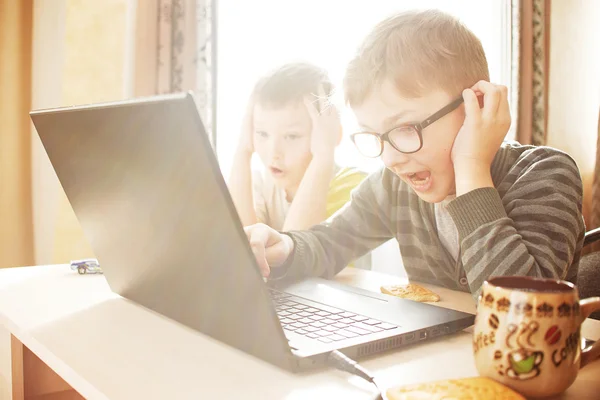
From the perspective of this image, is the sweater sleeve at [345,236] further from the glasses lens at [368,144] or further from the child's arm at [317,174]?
the child's arm at [317,174]

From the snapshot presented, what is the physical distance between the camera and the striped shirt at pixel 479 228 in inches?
32.8

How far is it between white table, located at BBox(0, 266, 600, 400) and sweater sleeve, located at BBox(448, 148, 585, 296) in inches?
4.1

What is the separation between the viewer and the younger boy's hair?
5.69ft

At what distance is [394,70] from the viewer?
0.97 m

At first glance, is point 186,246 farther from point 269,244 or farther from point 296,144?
point 296,144

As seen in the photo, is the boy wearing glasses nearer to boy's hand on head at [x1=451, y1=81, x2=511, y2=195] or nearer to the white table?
boy's hand on head at [x1=451, y1=81, x2=511, y2=195]

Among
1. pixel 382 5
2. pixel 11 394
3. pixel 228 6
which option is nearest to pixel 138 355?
pixel 11 394

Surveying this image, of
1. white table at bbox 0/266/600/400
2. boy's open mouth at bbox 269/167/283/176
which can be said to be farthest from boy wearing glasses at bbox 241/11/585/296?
boy's open mouth at bbox 269/167/283/176

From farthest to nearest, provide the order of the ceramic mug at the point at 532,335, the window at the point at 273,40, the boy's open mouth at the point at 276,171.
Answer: the window at the point at 273,40, the boy's open mouth at the point at 276,171, the ceramic mug at the point at 532,335

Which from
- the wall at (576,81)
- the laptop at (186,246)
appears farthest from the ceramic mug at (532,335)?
the wall at (576,81)

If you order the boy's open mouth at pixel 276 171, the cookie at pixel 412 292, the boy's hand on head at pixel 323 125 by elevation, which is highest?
the boy's hand on head at pixel 323 125

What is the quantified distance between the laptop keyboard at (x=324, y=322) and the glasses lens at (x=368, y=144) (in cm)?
31

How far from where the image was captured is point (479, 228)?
0.83 m

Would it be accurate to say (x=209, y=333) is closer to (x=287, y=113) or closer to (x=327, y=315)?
(x=327, y=315)
